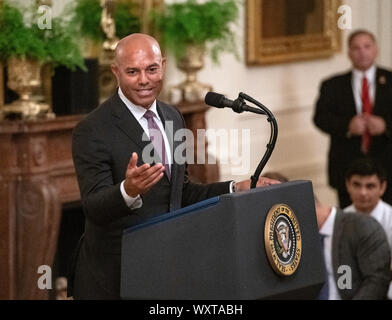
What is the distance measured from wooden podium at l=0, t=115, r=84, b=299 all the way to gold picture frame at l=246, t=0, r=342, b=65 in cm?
241

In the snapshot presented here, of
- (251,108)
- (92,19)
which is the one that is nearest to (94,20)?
(92,19)

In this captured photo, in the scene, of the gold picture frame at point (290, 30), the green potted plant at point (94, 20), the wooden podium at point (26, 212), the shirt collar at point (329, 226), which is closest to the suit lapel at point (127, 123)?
the shirt collar at point (329, 226)

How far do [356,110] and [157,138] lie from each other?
4210mm

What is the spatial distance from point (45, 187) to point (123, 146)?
2.60 metres

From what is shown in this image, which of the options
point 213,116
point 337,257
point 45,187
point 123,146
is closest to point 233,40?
point 213,116

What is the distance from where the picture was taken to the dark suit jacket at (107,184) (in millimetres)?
2783

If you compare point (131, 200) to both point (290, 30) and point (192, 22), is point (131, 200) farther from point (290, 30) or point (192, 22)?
point (290, 30)

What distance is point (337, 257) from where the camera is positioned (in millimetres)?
4699

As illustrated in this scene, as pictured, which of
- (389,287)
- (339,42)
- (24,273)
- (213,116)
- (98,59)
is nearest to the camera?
(389,287)

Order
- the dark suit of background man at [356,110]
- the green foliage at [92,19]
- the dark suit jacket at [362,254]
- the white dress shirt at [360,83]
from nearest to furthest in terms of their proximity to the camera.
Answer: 1. the dark suit jacket at [362,254]
2. the green foliage at [92,19]
3. the dark suit of background man at [356,110]
4. the white dress shirt at [360,83]

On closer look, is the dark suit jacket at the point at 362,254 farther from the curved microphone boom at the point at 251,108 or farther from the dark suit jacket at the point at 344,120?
the dark suit jacket at the point at 344,120

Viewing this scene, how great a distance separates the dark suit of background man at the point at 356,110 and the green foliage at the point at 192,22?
3.39 ft

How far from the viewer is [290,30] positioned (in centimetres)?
781
